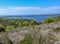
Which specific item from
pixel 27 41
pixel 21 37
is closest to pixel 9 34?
pixel 21 37

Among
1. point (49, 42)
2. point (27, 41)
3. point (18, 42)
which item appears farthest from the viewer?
point (18, 42)

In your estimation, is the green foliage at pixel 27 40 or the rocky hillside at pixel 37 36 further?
the green foliage at pixel 27 40

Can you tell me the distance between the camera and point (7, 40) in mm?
9898

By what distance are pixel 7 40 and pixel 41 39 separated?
2413 millimetres

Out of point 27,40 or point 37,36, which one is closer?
point 37,36

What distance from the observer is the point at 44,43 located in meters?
8.38

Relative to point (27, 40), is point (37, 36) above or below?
above

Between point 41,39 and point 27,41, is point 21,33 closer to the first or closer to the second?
point 27,41

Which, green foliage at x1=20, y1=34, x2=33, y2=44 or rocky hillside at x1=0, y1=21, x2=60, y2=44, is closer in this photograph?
rocky hillside at x1=0, y1=21, x2=60, y2=44

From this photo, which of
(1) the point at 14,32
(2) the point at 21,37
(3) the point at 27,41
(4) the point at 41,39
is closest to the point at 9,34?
(1) the point at 14,32

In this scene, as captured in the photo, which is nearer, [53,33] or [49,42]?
[49,42]

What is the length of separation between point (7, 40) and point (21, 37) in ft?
2.86

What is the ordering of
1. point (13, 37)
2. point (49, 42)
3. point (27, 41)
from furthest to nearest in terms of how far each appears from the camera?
point (13, 37) → point (27, 41) → point (49, 42)

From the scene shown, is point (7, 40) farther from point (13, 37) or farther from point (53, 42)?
point (53, 42)
